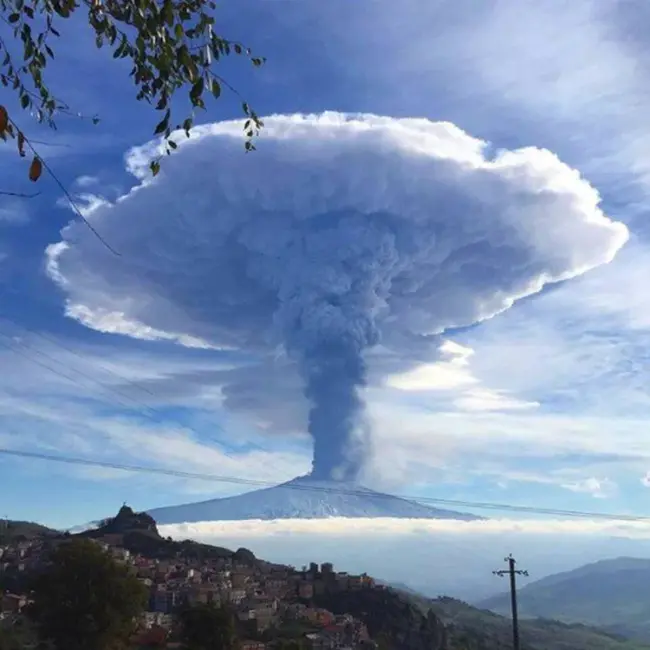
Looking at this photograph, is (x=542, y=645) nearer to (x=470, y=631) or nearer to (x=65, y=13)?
(x=470, y=631)

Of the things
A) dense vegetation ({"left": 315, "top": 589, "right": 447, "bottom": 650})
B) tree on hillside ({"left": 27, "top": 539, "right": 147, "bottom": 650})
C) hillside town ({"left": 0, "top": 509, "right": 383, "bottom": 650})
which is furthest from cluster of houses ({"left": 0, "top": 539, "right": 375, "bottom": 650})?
tree on hillside ({"left": 27, "top": 539, "right": 147, "bottom": 650})

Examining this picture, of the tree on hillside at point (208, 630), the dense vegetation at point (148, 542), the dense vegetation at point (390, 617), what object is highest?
the dense vegetation at point (148, 542)

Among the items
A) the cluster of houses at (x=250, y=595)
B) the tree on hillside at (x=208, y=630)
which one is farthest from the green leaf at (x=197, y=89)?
Answer: the cluster of houses at (x=250, y=595)

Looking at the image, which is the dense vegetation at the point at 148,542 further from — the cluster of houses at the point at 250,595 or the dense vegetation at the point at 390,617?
the dense vegetation at the point at 390,617

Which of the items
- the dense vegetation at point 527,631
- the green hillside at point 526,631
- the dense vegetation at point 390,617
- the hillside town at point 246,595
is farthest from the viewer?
the dense vegetation at point 527,631

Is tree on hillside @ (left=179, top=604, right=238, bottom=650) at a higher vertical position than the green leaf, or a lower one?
lower

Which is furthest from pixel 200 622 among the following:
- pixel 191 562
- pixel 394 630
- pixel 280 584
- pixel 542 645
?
pixel 542 645

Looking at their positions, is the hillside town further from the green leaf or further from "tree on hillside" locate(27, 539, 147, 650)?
the green leaf
